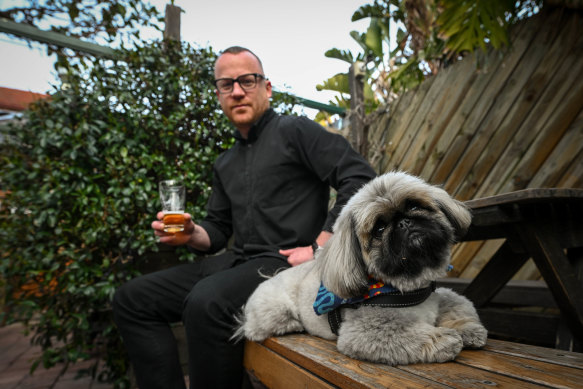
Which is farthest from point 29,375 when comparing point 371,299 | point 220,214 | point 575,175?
point 575,175

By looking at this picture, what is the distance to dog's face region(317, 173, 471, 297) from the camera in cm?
124

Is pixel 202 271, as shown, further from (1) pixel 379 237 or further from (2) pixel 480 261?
(2) pixel 480 261

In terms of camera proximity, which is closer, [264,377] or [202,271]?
[264,377]

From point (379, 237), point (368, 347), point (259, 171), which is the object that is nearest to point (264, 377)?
point (368, 347)

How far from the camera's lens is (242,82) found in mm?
2441

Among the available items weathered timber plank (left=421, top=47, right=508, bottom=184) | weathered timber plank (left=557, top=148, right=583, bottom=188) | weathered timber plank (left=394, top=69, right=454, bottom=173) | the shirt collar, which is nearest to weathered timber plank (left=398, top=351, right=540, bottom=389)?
the shirt collar

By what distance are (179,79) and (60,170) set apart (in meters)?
1.31

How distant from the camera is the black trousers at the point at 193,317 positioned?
1720mm

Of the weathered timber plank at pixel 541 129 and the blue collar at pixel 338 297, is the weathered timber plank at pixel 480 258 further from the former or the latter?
the blue collar at pixel 338 297

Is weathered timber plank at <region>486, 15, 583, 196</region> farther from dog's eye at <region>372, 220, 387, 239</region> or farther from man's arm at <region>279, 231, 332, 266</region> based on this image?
dog's eye at <region>372, 220, 387, 239</region>

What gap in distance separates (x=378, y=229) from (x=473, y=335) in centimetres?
50

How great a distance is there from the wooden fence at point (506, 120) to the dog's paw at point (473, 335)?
1930 millimetres

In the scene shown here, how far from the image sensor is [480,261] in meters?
3.12

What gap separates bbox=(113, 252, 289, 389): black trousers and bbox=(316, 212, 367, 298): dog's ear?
0.66 m
